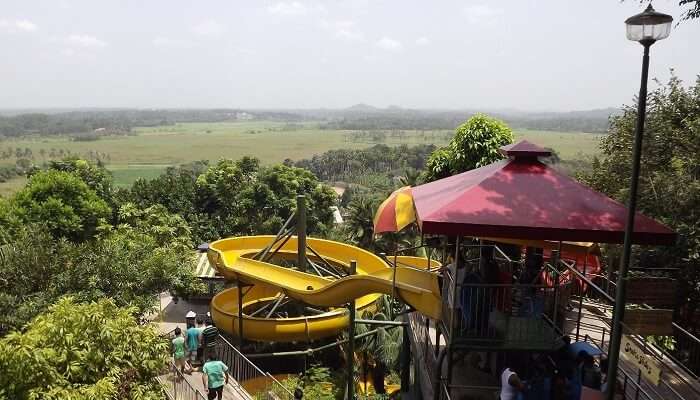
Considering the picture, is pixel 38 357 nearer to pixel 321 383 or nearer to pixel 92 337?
pixel 92 337

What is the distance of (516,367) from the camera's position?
305 inches

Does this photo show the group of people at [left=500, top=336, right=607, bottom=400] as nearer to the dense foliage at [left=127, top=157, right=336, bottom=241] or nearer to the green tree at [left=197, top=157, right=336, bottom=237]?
the dense foliage at [left=127, top=157, right=336, bottom=241]

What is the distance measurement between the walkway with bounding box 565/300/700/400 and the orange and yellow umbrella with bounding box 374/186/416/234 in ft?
11.9

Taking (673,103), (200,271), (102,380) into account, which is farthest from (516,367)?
(200,271)

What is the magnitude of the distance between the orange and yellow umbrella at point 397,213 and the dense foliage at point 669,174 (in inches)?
249

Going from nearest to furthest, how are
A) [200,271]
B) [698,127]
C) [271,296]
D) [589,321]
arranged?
[589,321] → [698,127] → [271,296] → [200,271]

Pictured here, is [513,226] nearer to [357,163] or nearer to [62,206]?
[62,206]

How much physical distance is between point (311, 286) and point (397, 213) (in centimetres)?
569

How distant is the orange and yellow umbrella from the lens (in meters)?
8.52

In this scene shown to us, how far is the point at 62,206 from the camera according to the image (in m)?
29.9

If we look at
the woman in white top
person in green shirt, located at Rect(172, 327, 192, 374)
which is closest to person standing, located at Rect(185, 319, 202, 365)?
person in green shirt, located at Rect(172, 327, 192, 374)

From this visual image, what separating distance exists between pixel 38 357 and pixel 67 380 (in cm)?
54

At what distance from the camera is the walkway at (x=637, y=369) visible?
756 cm

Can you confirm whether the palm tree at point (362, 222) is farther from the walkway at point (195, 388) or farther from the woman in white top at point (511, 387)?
the woman in white top at point (511, 387)
